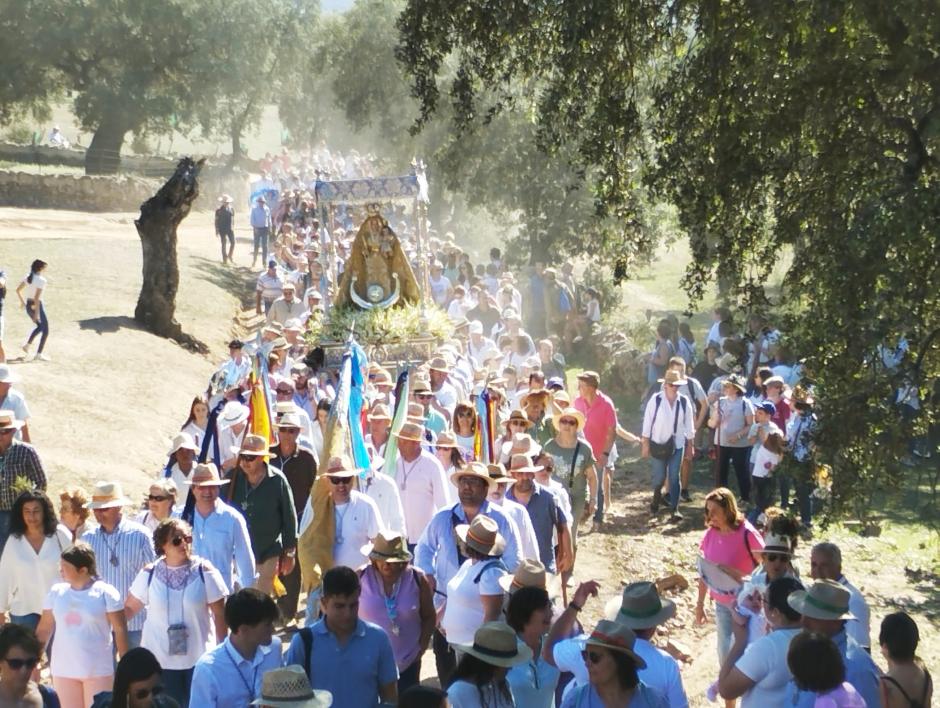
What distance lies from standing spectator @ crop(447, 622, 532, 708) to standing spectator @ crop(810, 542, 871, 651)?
211 centimetres

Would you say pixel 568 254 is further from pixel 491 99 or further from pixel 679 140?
pixel 679 140

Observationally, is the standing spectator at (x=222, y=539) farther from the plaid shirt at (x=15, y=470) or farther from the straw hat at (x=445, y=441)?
the straw hat at (x=445, y=441)

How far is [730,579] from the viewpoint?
8.91 metres

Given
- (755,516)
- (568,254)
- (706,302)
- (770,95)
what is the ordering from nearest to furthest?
(770,95)
(755,516)
(568,254)
(706,302)

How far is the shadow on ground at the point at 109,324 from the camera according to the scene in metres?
24.0

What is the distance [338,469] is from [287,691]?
12.0ft

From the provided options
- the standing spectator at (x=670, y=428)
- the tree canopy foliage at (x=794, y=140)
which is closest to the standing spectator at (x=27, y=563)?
the tree canopy foliage at (x=794, y=140)

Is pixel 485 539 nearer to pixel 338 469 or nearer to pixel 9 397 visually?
pixel 338 469

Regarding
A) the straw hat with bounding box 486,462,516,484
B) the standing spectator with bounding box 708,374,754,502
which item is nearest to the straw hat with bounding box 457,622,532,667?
the straw hat with bounding box 486,462,516,484

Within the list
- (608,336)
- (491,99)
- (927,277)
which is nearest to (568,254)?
(491,99)

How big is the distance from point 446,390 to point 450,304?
9717 mm

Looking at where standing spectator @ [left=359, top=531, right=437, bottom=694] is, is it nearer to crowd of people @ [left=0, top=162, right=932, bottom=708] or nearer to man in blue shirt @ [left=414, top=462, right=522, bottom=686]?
crowd of people @ [left=0, top=162, right=932, bottom=708]

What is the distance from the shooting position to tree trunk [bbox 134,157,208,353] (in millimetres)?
24766

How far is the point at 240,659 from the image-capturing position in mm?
6410
